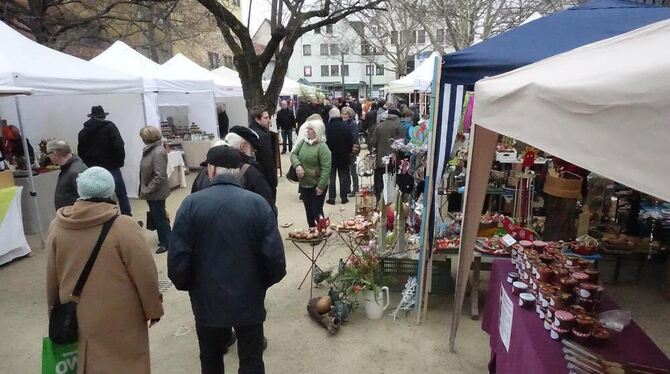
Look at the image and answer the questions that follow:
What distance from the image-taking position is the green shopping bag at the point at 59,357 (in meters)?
2.40

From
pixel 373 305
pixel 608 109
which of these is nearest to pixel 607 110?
pixel 608 109

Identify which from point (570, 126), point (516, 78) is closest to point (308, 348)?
point (516, 78)

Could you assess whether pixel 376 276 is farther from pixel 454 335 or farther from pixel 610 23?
pixel 610 23

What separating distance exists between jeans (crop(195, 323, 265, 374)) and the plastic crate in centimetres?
197

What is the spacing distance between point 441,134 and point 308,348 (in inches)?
82.3

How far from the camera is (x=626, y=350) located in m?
2.12

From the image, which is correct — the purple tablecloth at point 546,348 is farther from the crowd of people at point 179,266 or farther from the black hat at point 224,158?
the black hat at point 224,158

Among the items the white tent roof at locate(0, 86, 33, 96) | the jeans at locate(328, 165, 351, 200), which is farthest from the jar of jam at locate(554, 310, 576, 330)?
the white tent roof at locate(0, 86, 33, 96)

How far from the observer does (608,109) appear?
1182 millimetres

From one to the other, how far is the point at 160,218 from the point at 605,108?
5312 millimetres

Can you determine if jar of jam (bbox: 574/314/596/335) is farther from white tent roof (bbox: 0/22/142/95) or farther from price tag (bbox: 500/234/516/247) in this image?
white tent roof (bbox: 0/22/142/95)

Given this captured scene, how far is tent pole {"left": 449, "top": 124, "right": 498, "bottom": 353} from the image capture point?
116 inches

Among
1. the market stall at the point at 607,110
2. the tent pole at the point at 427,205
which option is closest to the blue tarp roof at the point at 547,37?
the tent pole at the point at 427,205

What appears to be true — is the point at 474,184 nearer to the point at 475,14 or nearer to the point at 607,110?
the point at 607,110
